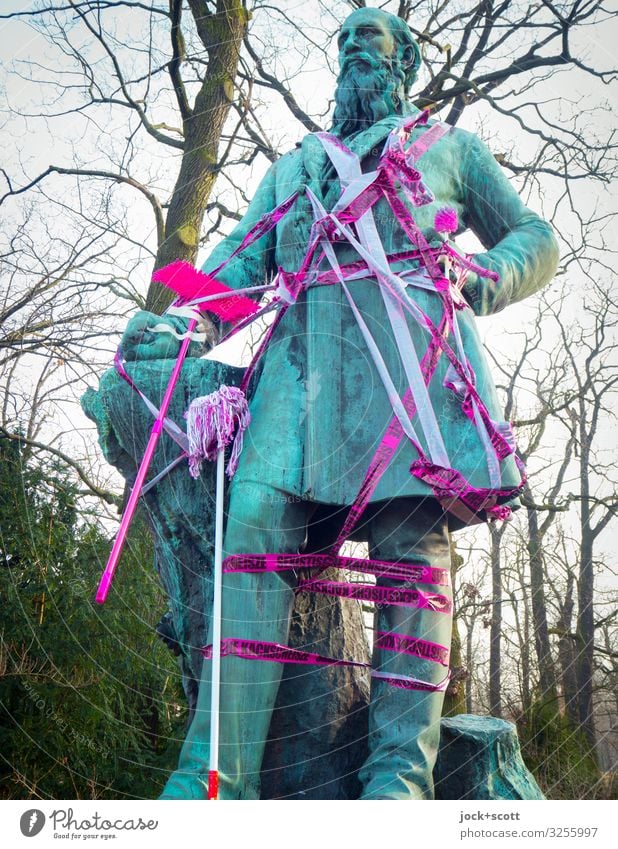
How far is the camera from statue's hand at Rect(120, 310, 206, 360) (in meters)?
3.15

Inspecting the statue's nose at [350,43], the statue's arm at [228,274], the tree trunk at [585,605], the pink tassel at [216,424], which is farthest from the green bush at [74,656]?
the statue's nose at [350,43]

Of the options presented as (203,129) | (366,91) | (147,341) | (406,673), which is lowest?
(406,673)

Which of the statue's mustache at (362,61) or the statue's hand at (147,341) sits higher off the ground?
the statue's mustache at (362,61)

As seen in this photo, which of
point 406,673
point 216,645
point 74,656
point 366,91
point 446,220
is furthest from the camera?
point 74,656

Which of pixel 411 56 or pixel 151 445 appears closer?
pixel 151 445

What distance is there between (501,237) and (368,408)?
→ 748 millimetres

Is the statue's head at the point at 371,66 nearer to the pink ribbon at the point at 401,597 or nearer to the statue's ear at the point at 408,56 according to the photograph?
the statue's ear at the point at 408,56

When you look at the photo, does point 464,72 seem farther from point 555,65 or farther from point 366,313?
point 366,313

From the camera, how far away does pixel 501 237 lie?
3.40 metres

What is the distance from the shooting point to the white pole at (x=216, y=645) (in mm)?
2590

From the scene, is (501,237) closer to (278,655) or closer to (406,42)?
(406,42)

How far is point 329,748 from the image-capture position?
307 cm

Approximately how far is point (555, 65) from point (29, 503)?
12.1 feet

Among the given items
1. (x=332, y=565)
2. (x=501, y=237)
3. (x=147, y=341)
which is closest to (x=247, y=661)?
(x=332, y=565)
